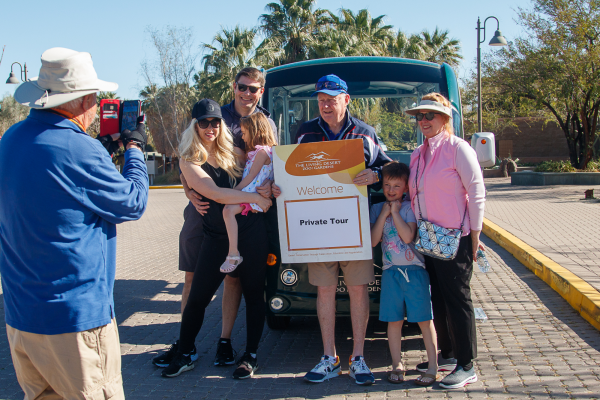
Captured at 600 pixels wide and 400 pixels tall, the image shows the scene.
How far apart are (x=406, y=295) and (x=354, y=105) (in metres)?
2.47

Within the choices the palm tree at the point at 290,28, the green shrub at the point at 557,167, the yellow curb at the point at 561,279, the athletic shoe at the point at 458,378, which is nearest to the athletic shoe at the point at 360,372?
the athletic shoe at the point at 458,378

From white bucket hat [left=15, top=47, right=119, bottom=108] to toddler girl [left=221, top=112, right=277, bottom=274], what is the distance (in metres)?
1.54

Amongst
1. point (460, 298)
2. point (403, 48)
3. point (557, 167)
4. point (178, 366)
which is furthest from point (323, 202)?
point (403, 48)

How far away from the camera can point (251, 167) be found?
3.71 meters

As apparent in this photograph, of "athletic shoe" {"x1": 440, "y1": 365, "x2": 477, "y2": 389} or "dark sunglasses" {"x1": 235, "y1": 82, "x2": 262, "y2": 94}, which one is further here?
"dark sunglasses" {"x1": 235, "y1": 82, "x2": 262, "y2": 94}

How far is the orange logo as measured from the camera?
3.57 m

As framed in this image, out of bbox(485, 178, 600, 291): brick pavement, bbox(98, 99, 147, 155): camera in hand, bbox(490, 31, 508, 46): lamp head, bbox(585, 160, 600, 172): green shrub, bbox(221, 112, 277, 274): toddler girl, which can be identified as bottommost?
bbox(485, 178, 600, 291): brick pavement

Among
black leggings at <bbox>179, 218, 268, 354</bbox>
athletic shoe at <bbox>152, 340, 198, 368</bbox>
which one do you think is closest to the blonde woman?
black leggings at <bbox>179, 218, 268, 354</bbox>

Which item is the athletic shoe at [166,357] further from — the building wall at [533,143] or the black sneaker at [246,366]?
the building wall at [533,143]

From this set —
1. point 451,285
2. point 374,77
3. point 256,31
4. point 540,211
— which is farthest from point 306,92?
point 256,31

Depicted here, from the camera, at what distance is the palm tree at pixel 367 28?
27.7 meters

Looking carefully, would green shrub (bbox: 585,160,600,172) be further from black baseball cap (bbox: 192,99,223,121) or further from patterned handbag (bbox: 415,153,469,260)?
black baseball cap (bbox: 192,99,223,121)

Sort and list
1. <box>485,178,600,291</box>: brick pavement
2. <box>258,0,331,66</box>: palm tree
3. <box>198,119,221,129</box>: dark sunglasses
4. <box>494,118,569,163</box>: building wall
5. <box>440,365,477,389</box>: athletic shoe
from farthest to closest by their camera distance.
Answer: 1. <box>494,118,569,163</box>: building wall
2. <box>258,0,331,66</box>: palm tree
3. <box>485,178,600,291</box>: brick pavement
4. <box>198,119,221,129</box>: dark sunglasses
5. <box>440,365,477,389</box>: athletic shoe

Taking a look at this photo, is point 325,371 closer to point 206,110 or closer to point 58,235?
point 206,110
